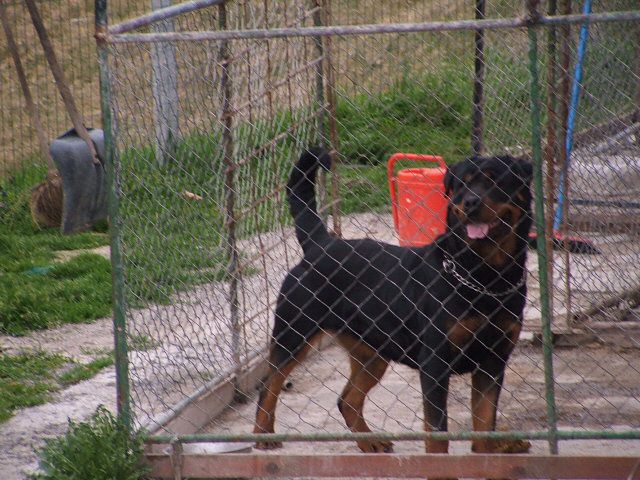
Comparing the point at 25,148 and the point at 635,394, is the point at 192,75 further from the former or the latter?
the point at 25,148

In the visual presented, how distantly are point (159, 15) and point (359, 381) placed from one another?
191 centimetres

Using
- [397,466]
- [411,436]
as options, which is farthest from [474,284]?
[397,466]

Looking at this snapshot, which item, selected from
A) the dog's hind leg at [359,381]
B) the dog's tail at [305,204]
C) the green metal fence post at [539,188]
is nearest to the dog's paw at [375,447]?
the dog's hind leg at [359,381]

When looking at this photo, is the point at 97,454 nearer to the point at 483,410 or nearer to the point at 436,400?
the point at 436,400

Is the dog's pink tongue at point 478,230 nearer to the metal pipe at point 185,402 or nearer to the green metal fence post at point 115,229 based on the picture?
the green metal fence post at point 115,229

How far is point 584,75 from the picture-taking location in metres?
7.00

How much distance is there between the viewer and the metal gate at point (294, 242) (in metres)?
4.00

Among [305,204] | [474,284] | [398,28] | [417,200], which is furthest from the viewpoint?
[417,200]

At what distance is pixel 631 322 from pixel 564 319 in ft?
1.34

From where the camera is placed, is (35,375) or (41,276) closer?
(35,375)

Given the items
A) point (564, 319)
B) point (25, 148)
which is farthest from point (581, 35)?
point (25, 148)

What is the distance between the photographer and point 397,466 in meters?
4.04

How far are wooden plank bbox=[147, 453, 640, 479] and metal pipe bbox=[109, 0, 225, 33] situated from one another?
1.69 metres

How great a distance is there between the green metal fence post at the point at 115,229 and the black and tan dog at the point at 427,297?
717 mm
